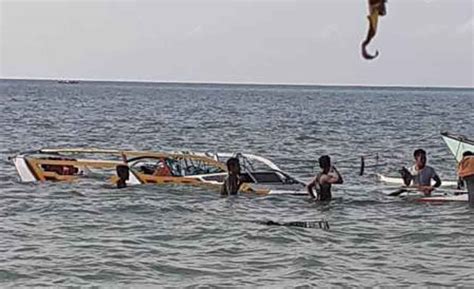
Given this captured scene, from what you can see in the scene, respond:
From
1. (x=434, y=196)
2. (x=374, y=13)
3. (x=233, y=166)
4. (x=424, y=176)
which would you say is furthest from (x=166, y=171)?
(x=374, y=13)

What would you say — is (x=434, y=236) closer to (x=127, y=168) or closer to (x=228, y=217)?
(x=228, y=217)

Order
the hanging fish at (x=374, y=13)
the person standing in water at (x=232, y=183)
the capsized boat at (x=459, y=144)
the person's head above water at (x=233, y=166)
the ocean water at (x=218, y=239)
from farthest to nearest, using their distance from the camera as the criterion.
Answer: the capsized boat at (x=459, y=144)
the person standing in water at (x=232, y=183)
the person's head above water at (x=233, y=166)
the ocean water at (x=218, y=239)
the hanging fish at (x=374, y=13)

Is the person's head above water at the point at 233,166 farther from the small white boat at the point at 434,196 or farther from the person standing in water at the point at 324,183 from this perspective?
the small white boat at the point at 434,196

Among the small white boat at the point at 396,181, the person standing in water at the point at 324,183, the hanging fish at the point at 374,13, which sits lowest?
the small white boat at the point at 396,181

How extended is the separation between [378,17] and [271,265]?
43.0 ft

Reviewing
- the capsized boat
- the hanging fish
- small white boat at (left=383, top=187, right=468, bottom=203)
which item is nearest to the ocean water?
small white boat at (left=383, top=187, right=468, bottom=203)

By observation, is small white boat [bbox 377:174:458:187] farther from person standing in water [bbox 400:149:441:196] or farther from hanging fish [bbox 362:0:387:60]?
hanging fish [bbox 362:0:387:60]

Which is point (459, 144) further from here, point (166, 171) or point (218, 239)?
point (218, 239)

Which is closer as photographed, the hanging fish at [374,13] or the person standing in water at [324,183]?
the hanging fish at [374,13]

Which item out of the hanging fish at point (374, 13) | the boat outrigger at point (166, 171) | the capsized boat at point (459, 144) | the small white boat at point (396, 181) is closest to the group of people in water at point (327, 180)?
the boat outrigger at point (166, 171)

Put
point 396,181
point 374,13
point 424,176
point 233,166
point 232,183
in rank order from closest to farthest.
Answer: point 374,13
point 233,166
point 424,176
point 232,183
point 396,181

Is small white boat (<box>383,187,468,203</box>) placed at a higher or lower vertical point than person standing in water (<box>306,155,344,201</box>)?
lower

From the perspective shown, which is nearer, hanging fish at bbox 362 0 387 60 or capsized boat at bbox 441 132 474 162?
hanging fish at bbox 362 0 387 60

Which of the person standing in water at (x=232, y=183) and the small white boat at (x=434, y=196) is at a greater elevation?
the person standing in water at (x=232, y=183)
